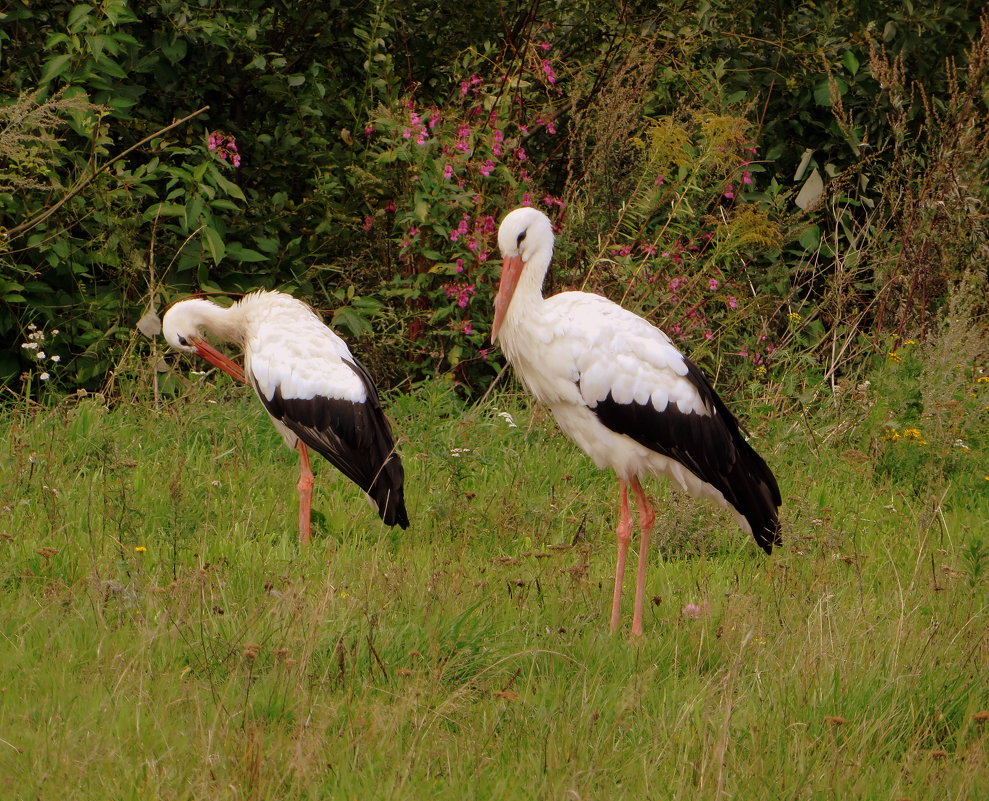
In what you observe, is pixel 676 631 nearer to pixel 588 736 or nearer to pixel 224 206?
pixel 588 736

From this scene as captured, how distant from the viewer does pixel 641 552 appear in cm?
501

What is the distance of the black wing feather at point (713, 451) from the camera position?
504 cm

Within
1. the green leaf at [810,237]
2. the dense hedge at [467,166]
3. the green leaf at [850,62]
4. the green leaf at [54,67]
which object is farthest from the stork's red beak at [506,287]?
→ the green leaf at [850,62]

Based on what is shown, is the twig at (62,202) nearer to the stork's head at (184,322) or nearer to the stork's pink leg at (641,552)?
the stork's head at (184,322)

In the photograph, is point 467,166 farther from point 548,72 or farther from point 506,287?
point 506,287

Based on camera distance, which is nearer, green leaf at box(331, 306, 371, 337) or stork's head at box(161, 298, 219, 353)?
stork's head at box(161, 298, 219, 353)

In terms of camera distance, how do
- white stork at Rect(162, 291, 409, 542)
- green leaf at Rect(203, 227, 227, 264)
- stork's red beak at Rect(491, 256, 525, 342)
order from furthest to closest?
green leaf at Rect(203, 227, 227, 264) < white stork at Rect(162, 291, 409, 542) < stork's red beak at Rect(491, 256, 525, 342)

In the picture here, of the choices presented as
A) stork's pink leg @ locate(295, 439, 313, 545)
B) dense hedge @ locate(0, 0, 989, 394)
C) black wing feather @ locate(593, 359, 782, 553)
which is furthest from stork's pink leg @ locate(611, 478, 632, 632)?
dense hedge @ locate(0, 0, 989, 394)

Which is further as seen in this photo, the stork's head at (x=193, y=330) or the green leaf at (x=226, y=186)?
the green leaf at (x=226, y=186)

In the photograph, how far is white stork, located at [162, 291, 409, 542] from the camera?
5574mm

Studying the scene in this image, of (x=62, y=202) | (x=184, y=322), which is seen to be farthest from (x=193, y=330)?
(x=62, y=202)

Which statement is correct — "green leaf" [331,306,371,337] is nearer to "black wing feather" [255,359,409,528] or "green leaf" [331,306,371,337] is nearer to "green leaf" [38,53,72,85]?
"black wing feather" [255,359,409,528]

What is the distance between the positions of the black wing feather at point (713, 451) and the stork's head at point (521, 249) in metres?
0.62

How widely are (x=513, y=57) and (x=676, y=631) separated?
5.00 m
